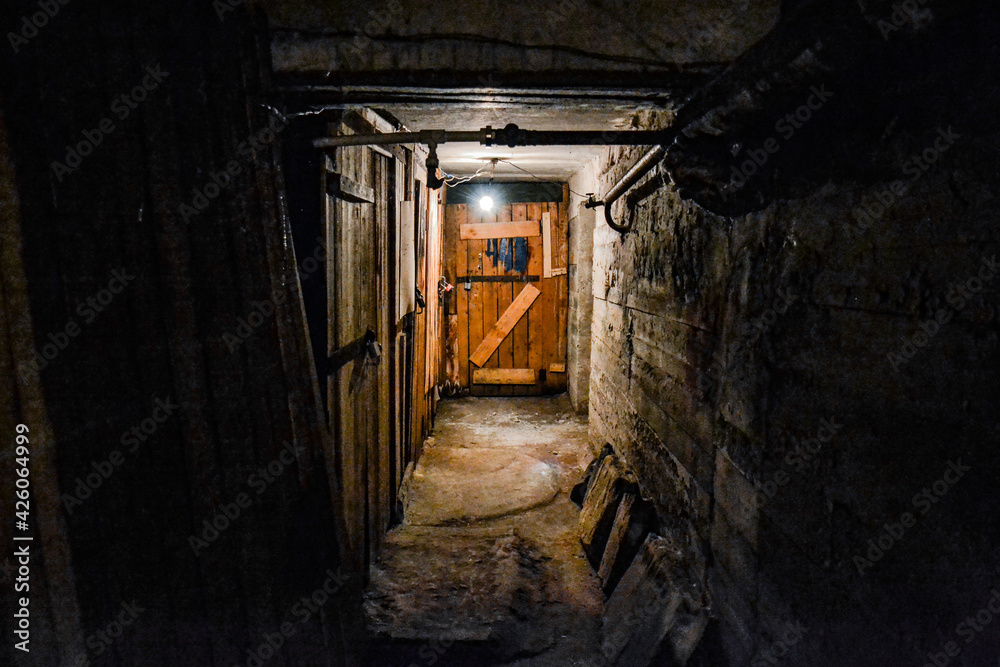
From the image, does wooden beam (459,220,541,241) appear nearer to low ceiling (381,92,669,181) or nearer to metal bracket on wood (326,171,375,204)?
low ceiling (381,92,669,181)

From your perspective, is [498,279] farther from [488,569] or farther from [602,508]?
[488,569]

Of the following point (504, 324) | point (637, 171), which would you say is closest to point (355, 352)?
point (637, 171)

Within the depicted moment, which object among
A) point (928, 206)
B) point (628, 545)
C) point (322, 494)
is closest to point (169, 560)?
point (322, 494)

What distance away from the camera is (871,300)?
1621mm

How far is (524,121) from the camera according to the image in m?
3.79

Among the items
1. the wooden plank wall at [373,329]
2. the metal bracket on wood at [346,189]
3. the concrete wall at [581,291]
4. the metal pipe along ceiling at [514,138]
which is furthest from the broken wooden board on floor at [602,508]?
the concrete wall at [581,291]

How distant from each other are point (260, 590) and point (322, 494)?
1.64 feet

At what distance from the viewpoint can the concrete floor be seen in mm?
3008

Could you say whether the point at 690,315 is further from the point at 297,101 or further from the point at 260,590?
the point at 260,590

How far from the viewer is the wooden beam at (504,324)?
8.09 m

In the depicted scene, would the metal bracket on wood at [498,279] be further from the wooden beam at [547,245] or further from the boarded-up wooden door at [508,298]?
the wooden beam at [547,245]

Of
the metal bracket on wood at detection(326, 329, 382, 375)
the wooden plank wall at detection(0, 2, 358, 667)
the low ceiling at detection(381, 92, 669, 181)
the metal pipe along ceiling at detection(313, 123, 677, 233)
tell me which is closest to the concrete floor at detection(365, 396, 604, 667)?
the wooden plank wall at detection(0, 2, 358, 667)

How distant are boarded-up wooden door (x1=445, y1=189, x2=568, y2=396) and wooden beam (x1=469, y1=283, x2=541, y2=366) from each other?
0.6 inches

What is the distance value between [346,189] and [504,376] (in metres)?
5.59
